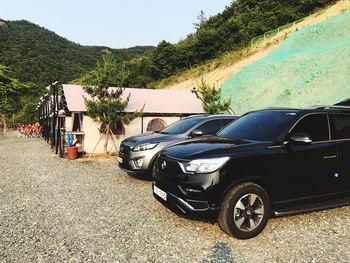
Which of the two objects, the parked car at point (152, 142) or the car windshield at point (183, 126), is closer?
the parked car at point (152, 142)

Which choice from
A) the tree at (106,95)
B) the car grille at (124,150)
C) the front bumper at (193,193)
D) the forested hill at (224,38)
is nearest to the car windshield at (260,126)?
the front bumper at (193,193)

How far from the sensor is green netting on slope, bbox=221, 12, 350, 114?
2241cm

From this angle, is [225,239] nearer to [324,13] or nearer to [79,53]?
[324,13]

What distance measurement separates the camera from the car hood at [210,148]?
16.0ft

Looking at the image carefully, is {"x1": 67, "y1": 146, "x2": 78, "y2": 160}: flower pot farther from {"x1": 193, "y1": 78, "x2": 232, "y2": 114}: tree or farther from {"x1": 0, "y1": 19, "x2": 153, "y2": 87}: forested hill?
{"x1": 0, "y1": 19, "x2": 153, "y2": 87}: forested hill

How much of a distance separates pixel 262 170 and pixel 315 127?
1458mm

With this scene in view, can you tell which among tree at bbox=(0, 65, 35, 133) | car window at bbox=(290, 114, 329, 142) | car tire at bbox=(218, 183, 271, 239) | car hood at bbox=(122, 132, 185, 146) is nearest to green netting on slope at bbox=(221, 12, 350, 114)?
car hood at bbox=(122, 132, 185, 146)

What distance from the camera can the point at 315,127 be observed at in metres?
5.59

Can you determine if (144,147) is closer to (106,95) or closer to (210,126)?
(210,126)

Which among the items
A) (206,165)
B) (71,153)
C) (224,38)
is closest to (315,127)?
(206,165)

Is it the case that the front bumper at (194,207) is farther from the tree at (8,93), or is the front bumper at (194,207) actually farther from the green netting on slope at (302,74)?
the tree at (8,93)

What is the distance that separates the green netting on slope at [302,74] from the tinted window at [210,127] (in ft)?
43.5

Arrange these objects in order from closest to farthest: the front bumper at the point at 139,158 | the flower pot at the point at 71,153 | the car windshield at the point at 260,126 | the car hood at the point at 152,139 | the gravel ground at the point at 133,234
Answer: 1. the gravel ground at the point at 133,234
2. the car windshield at the point at 260,126
3. the front bumper at the point at 139,158
4. the car hood at the point at 152,139
5. the flower pot at the point at 71,153

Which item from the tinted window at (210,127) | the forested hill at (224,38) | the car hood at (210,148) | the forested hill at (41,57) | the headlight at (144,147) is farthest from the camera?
the forested hill at (41,57)
